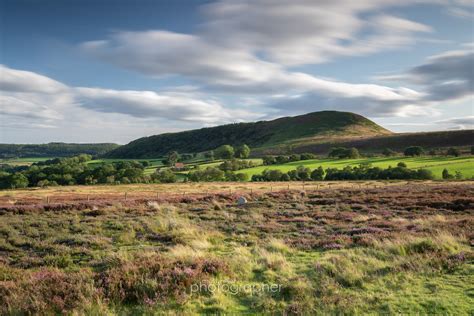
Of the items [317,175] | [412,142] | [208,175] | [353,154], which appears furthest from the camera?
[412,142]

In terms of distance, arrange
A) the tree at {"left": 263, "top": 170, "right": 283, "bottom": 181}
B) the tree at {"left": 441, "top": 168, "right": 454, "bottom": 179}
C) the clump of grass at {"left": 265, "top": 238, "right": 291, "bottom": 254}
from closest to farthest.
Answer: the clump of grass at {"left": 265, "top": 238, "right": 291, "bottom": 254}, the tree at {"left": 441, "top": 168, "right": 454, "bottom": 179}, the tree at {"left": 263, "top": 170, "right": 283, "bottom": 181}

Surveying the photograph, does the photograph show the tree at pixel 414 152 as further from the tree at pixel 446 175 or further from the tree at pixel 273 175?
the tree at pixel 273 175

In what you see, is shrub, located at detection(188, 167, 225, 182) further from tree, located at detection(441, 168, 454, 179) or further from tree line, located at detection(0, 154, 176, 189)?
tree, located at detection(441, 168, 454, 179)

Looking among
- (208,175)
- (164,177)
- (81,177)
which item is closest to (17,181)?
(81,177)

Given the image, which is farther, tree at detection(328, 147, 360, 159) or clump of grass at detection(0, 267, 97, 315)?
tree at detection(328, 147, 360, 159)

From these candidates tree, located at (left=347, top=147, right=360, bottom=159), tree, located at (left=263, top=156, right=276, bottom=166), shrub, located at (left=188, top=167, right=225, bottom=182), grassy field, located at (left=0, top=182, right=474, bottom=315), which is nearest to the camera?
grassy field, located at (left=0, top=182, right=474, bottom=315)

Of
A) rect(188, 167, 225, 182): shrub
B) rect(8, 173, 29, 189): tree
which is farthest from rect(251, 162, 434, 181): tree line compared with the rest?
rect(8, 173, 29, 189): tree

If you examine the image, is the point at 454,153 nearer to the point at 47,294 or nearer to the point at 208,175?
the point at 208,175

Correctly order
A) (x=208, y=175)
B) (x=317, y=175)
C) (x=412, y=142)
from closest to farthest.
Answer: (x=317, y=175) → (x=208, y=175) → (x=412, y=142)

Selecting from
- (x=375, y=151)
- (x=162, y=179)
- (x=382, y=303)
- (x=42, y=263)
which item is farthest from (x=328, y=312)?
(x=375, y=151)

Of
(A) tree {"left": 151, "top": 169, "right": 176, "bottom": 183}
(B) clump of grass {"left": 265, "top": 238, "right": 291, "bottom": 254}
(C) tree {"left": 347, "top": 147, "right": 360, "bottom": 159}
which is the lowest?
(A) tree {"left": 151, "top": 169, "right": 176, "bottom": 183}

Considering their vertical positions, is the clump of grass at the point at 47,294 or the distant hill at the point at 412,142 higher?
the distant hill at the point at 412,142

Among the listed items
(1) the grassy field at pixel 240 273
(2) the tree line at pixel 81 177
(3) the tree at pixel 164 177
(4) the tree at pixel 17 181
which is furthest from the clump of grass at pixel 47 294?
(4) the tree at pixel 17 181

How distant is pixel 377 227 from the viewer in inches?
688
